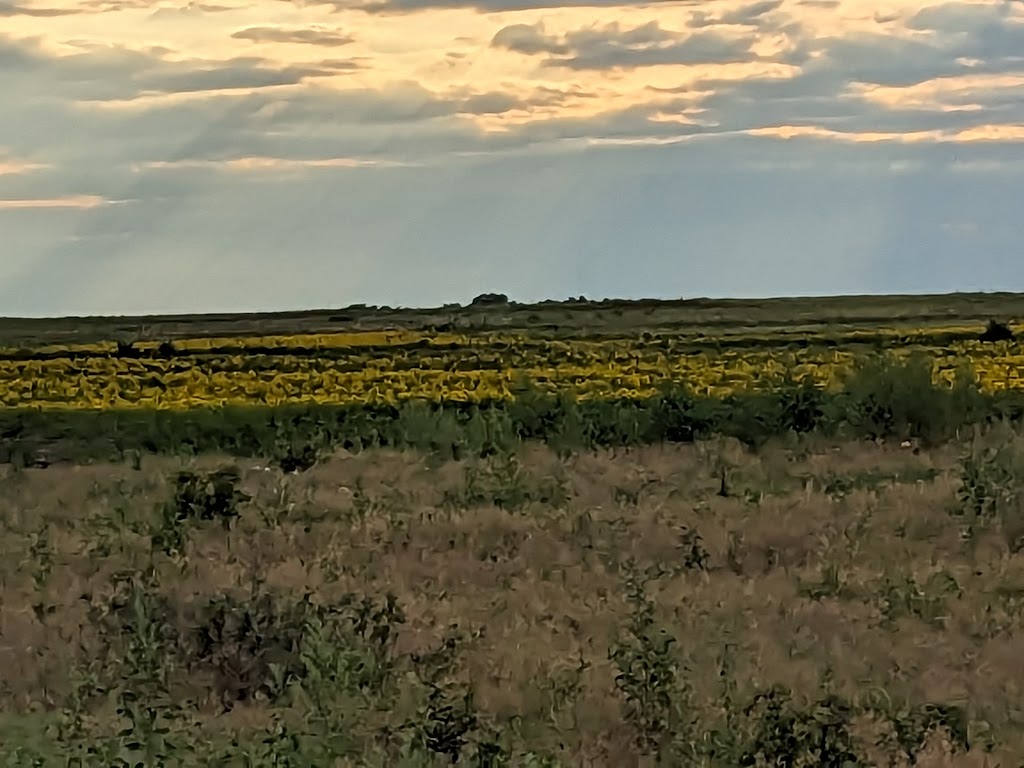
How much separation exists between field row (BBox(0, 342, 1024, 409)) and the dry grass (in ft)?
42.2

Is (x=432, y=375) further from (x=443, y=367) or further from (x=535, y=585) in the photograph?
(x=535, y=585)

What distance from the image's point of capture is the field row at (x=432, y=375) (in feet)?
128

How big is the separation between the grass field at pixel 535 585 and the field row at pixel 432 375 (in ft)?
16.3

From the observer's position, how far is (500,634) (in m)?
12.1

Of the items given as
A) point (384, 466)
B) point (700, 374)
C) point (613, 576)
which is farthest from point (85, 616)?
point (700, 374)

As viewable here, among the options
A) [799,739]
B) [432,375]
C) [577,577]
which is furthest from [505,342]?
[799,739]

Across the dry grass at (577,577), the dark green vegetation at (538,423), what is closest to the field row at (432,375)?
the dark green vegetation at (538,423)

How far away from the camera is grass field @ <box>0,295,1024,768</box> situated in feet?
30.0

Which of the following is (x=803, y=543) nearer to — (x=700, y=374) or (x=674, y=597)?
(x=674, y=597)

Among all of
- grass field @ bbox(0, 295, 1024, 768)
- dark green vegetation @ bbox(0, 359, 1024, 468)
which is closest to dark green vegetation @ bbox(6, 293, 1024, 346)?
dark green vegetation @ bbox(0, 359, 1024, 468)

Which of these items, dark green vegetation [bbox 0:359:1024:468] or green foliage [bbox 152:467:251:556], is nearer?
green foliage [bbox 152:467:251:556]

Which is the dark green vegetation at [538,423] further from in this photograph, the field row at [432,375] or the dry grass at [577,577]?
the dry grass at [577,577]

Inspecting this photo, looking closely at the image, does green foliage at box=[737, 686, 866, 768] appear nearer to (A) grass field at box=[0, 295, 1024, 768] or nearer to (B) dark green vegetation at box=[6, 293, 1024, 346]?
(A) grass field at box=[0, 295, 1024, 768]

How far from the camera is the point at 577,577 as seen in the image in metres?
14.8
